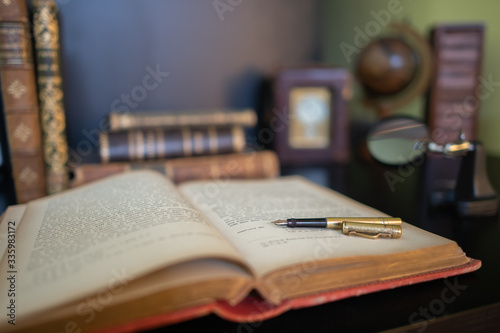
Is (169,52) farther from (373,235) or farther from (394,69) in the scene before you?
(373,235)

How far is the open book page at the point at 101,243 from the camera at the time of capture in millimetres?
416

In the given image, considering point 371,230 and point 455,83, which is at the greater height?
point 455,83

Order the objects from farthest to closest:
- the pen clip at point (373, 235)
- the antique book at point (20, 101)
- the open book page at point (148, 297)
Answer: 1. the antique book at point (20, 101)
2. the pen clip at point (373, 235)
3. the open book page at point (148, 297)

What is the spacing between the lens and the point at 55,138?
99 centimetres

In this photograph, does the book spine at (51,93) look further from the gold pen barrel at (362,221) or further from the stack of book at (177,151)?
the gold pen barrel at (362,221)

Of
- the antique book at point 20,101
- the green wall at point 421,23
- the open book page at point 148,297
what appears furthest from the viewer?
the green wall at point 421,23

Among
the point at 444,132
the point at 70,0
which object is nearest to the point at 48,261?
the point at 70,0

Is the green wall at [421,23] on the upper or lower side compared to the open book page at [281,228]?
upper

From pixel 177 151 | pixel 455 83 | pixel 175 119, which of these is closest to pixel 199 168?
pixel 177 151

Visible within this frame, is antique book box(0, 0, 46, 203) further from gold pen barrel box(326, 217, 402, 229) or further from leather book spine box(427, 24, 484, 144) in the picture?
leather book spine box(427, 24, 484, 144)

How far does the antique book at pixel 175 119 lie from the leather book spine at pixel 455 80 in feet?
2.07

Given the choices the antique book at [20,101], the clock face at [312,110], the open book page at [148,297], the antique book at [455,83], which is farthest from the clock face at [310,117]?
the open book page at [148,297]

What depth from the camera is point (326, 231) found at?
0.59m

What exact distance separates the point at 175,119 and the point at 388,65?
2.30 ft
